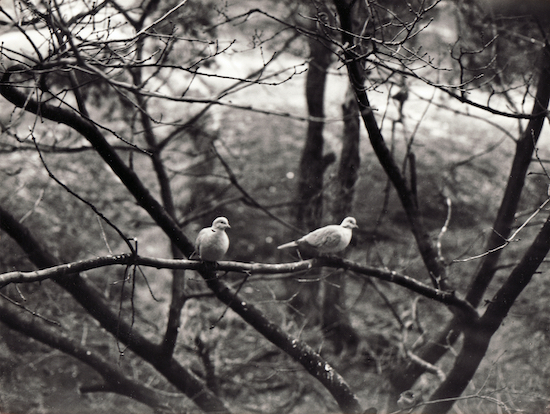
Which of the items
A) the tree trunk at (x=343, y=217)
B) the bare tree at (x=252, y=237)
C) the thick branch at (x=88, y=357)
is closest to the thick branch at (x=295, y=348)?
the bare tree at (x=252, y=237)

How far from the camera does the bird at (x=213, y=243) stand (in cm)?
153

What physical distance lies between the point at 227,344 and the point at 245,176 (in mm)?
808

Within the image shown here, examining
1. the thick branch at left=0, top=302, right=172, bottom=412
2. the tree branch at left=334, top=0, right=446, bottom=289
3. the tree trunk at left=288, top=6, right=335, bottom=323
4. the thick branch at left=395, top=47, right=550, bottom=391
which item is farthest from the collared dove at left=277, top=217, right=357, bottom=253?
the thick branch at left=0, top=302, right=172, bottom=412

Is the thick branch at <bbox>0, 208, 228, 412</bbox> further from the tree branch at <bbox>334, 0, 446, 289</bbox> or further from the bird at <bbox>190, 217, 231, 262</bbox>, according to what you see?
the tree branch at <bbox>334, 0, 446, 289</bbox>

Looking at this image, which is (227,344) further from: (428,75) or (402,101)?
(428,75)

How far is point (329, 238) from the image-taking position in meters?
1.71

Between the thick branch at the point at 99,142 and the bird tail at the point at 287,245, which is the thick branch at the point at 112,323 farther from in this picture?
the bird tail at the point at 287,245

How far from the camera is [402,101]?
6.51 feet

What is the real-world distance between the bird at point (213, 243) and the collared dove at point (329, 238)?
0.30 metres

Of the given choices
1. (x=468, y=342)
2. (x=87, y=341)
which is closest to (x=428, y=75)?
(x=468, y=342)

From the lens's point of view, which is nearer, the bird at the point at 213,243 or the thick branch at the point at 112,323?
the bird at the point at 213,243

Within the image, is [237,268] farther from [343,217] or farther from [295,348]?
[343,217]

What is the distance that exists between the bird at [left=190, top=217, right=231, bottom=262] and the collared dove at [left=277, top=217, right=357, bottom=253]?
304 mm

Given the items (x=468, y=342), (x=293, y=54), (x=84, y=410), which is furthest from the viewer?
(x=293, y=54)
